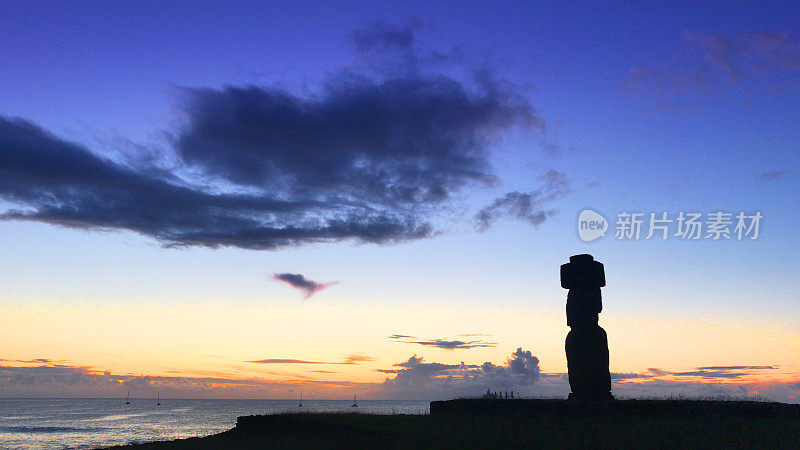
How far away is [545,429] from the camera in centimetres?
2223

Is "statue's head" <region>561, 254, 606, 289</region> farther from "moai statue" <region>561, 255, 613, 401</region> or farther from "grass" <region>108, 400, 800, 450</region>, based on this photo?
"grass" <region>108, 400, 800, 450</region>

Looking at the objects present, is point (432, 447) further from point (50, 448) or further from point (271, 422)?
point (50, 448)

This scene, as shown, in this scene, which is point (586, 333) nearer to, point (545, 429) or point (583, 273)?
point (583, 273)

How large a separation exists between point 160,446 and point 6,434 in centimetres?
7854

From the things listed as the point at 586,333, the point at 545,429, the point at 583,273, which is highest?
the point at 583,273

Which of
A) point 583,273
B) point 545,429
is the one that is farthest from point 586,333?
point 545,429

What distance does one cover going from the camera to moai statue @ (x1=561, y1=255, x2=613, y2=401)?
29.6 metres

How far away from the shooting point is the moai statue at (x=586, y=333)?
97.0ft

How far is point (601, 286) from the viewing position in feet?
101

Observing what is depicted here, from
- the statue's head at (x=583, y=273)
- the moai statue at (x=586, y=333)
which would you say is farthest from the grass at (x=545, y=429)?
the statue's head at (x=583, y=273)

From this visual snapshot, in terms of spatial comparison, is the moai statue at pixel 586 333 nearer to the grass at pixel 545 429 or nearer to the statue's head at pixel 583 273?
the statue's head at pixel 583 273

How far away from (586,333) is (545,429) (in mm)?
9131

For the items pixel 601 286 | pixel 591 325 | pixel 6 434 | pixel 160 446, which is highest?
pixel 601 286

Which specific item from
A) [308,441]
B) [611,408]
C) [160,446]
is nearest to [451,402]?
[611,408]
